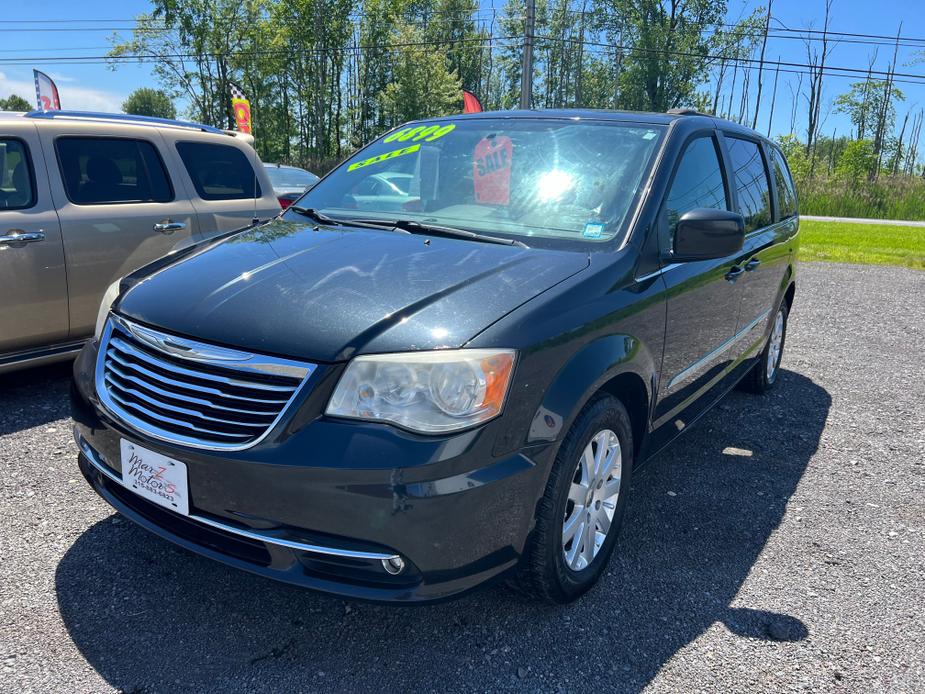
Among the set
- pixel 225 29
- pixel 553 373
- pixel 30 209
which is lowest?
pixel 553 373

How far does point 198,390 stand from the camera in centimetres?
217

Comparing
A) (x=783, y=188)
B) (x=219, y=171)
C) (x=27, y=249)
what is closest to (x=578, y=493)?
(x=783, y=188)

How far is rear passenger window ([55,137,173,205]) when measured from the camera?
4637 millimetres

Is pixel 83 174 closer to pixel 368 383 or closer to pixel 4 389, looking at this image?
pixel 4 389

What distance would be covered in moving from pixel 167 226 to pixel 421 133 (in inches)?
87.6

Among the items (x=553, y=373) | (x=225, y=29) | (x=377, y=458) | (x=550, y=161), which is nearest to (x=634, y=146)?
(x=550, y=161)

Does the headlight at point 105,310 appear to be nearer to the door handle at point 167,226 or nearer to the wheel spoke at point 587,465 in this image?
the wheel spoke at point 587,465

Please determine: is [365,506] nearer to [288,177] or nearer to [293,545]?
[293,545]

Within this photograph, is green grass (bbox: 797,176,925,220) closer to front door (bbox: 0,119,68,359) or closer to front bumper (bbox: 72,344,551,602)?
front door (bbox: 0,119,68,359)

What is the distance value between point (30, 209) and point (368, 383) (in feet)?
11.4

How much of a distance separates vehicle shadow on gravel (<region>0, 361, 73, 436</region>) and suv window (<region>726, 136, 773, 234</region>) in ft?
13.4

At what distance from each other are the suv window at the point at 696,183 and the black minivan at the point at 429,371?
0.8 inches

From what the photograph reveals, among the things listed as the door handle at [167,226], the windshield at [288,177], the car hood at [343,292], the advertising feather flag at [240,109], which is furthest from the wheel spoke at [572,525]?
the advertising feather flag at [240,109]

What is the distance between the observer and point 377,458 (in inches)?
76.5
